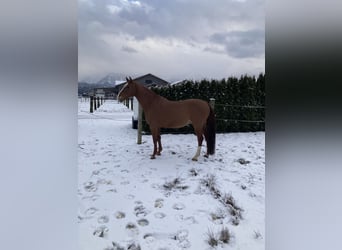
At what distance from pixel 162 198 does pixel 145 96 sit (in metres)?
0.76

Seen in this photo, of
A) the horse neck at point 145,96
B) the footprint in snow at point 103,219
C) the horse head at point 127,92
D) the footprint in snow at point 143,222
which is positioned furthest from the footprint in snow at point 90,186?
the horse neck at point 145,96

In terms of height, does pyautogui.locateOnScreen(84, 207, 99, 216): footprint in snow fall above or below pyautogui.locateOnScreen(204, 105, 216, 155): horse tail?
below

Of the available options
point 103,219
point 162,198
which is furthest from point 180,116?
point 103,219

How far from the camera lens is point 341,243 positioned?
26 centimetres

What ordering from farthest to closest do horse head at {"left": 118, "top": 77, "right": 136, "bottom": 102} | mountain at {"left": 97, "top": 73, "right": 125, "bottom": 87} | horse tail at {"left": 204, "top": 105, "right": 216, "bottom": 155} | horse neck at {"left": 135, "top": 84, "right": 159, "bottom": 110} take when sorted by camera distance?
horse tail at {"left": 204, "top": 105, "right": 216, "bottom": 155}, horse neck at {"left": 135, "top": 84, "right": 159, "bottom": 110}, horse head at {"left": 118, "top": 77, "right": 136, "bottom": 102}, mountain at {"left": 97, "top": 73, "right": 125, "bottom": 87}

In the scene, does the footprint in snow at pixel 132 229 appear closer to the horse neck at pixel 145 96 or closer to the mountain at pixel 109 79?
the mountain at pixel 109 79

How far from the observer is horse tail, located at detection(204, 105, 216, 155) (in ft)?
5.39

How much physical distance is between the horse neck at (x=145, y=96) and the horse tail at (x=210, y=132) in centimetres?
40

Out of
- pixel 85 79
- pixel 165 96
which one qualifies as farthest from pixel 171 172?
pixel 85 79

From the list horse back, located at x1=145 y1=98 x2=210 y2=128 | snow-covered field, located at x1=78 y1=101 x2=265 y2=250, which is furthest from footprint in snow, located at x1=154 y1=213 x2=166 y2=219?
horse back, located at x1=145 y1=98 x2=210 y2=128

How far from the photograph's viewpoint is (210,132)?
5.50 feet

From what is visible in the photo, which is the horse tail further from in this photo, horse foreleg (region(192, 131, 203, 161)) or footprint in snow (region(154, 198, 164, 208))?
footprint in snow (region(154, 198, 164, 208))

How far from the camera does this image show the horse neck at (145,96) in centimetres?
145

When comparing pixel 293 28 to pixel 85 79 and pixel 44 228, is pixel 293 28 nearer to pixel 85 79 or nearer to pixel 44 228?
pixel 44 228
